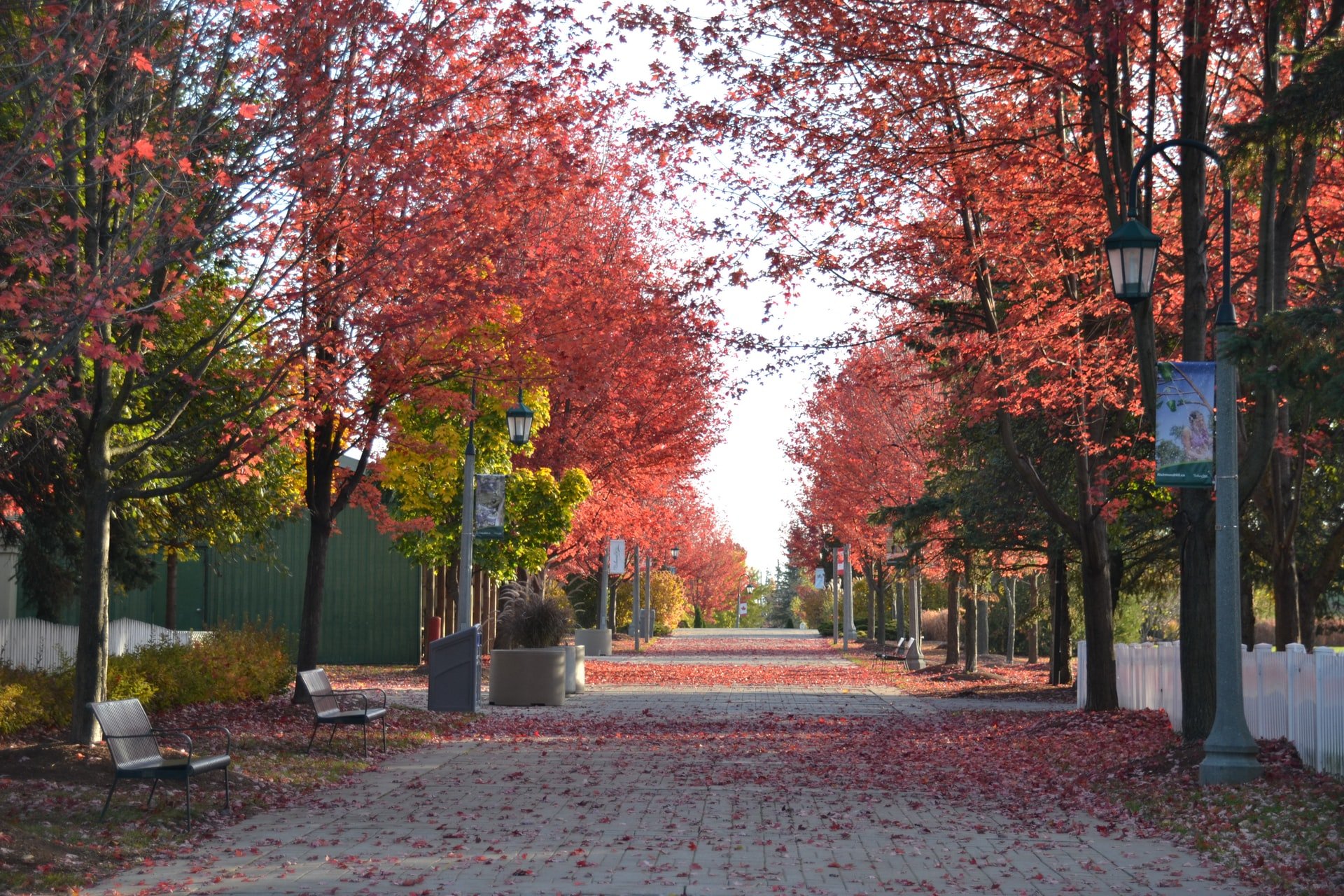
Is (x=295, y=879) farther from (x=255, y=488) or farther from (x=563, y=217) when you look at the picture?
(x=563, y=217)

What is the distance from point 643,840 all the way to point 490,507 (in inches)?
493

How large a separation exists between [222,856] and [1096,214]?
42.5 feet

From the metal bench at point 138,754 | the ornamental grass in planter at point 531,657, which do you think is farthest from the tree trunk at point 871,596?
the metal bench at point 138,754

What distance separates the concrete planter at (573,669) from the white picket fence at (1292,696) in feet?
40.4

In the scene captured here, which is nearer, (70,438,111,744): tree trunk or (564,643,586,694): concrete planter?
A: (70,438,111,744): tree trunk

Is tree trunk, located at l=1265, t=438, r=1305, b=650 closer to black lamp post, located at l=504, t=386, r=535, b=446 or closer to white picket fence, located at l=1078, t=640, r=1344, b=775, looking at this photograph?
white picket fence, located at l=1078, t=640, r=1344, b=775

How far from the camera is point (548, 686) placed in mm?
23859

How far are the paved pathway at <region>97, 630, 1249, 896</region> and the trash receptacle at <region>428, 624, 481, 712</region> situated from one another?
470 cm

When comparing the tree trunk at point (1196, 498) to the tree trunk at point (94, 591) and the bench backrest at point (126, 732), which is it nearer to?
the bench backrest at point (126, 732)

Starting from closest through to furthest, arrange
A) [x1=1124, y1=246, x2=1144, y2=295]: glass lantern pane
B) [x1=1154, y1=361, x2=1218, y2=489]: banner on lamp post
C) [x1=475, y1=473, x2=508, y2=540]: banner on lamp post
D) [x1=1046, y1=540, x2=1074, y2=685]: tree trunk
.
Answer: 1. [x1=1124, y1=246, x2=1144, y2=295]: glass lantern pane
2. [x1=1154, y1=361, x2=1218, y2=489]: banner on lamp post
3. [x1=475, y1=473, x2=508, y2=540]: banner on lamp post
4. [x1=1046, y1=540, x2=1074, y2=685]: tree trunk

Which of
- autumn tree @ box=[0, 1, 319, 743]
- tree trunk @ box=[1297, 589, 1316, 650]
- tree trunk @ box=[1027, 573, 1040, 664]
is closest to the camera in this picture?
autumn tree @ box=[0, 1, 319, 743]

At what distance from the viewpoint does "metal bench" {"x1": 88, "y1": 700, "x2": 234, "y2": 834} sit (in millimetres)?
10180

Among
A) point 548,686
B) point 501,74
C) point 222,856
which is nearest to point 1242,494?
point 501,74

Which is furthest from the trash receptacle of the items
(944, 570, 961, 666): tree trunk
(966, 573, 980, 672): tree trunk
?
(944, 570, 961, 666): tree trunk
